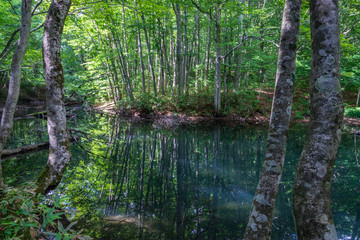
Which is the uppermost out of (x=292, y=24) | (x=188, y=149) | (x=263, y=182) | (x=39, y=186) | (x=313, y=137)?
(x=292, y=24)

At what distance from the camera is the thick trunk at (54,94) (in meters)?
3.25

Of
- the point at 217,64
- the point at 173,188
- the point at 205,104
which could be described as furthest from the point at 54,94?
the point at 205,104

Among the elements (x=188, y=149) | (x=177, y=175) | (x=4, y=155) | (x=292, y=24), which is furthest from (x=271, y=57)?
(x=4, y=155)

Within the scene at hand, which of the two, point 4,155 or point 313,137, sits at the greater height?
point 313,137

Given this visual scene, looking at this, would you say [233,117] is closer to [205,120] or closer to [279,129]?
[205,120]

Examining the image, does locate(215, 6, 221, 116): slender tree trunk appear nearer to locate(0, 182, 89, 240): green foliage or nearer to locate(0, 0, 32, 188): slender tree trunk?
locate(0, 0, 32, 188): slender tree trunk

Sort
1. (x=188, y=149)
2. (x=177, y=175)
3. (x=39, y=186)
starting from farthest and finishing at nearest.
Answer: (x=188, y=149), (x=177, y=175), (x=39, y=186)

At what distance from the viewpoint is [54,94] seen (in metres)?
3.35

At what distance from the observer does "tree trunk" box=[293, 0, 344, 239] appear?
145 centimetres

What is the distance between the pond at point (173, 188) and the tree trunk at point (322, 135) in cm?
200

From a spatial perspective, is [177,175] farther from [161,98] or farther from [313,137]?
[161,98]

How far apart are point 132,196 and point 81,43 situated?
1474 cm

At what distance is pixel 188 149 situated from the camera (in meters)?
7.86

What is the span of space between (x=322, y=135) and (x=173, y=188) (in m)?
3.73
